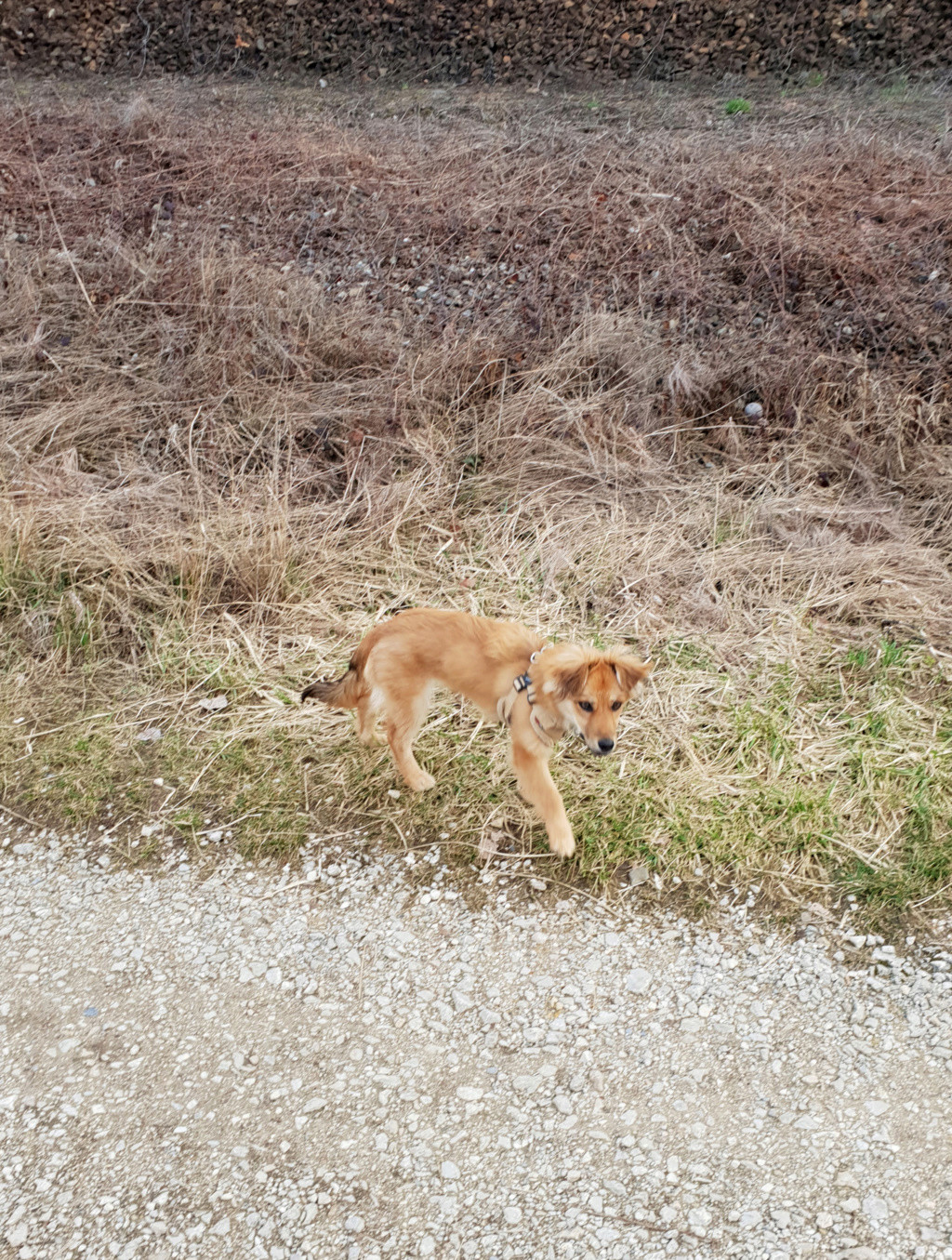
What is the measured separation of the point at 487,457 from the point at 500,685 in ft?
8.19

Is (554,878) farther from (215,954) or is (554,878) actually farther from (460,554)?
(460,554)

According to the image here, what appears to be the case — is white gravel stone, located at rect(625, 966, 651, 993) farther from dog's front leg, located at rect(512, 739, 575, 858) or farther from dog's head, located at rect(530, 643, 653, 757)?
dog's head, located at rect(530, 643, 653, 757)

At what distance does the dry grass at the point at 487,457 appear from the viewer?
12.9 ft

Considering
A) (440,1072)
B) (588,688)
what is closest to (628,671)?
(588,688)

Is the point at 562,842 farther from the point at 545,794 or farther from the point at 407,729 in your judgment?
the point at 407,729

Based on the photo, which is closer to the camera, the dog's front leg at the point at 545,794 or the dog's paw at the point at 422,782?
the dog's front leg at the point at 545,794

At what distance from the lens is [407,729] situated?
3.77 m

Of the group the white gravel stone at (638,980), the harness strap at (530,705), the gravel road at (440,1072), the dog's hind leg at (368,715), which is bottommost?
the gravel road at (440,1072)

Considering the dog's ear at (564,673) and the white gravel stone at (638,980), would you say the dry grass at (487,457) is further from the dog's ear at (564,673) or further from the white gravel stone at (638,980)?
the dog's ear at (564,673)

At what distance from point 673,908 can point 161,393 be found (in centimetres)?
436

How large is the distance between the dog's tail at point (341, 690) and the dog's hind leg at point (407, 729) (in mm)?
152

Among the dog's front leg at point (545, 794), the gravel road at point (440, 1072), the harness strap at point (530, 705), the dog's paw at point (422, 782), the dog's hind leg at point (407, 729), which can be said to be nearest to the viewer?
the gravel road at point (440, 1072)

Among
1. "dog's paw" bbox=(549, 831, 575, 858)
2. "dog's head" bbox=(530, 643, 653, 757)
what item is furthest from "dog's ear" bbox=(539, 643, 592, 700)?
"dog's paw" bbox=(549, 831, 575, 858)

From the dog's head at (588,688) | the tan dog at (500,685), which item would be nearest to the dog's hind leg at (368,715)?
the tan dog at (500,685)
